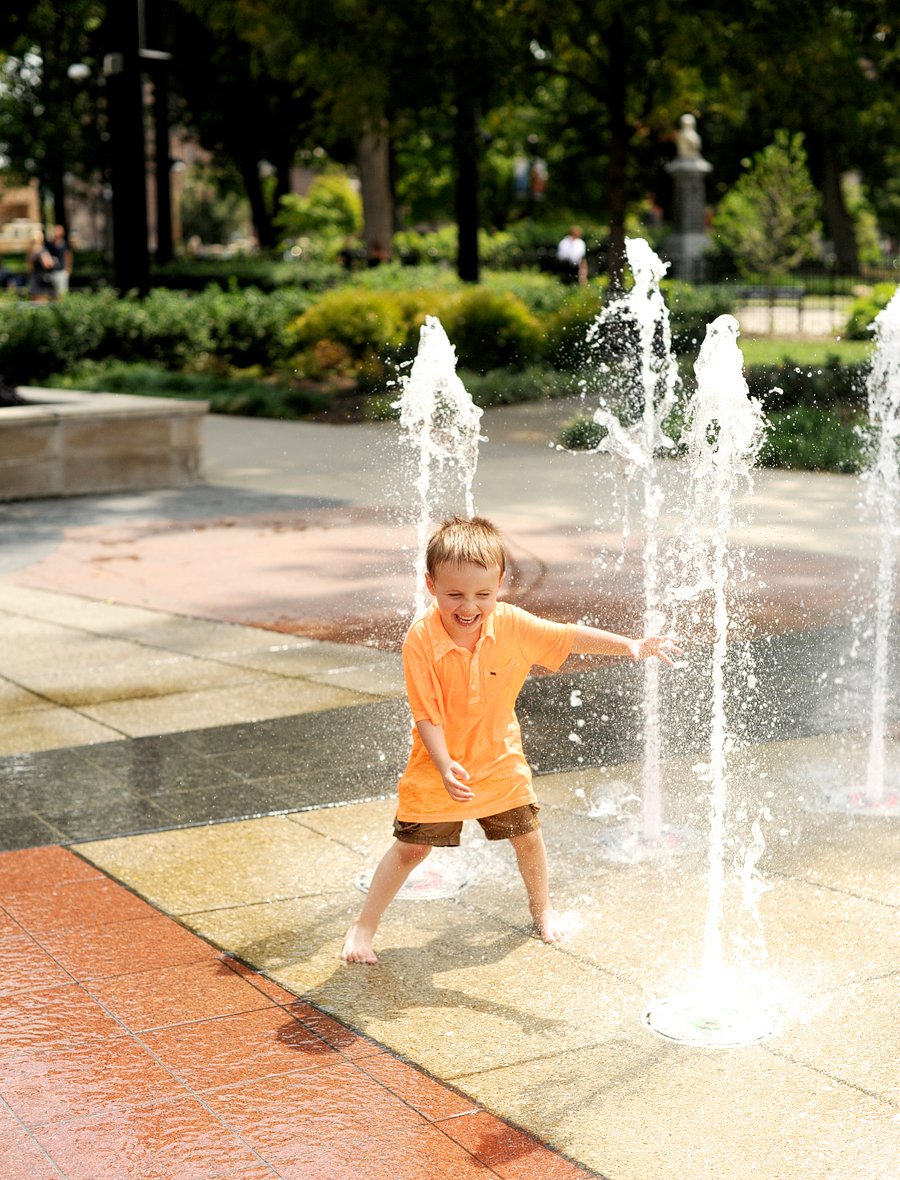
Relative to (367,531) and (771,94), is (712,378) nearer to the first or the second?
(367,531)

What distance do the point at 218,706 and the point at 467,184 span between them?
15568mm

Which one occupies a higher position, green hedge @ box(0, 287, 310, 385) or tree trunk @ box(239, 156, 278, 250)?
tree trunk @ box(239, 156, 278, 250)

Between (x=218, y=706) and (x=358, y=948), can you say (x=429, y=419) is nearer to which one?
(x=218, y=706)

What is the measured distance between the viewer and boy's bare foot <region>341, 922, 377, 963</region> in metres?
3.49

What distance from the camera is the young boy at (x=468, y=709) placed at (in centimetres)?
331

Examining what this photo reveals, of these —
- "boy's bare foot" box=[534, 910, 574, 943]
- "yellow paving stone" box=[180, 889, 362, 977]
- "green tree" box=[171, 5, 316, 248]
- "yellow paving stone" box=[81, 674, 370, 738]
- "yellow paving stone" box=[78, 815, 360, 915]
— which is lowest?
"yellow paving stone" box=[180, 889, 362, 977]

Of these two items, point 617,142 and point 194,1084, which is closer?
point 194,1084

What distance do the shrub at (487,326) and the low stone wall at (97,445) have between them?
236 inches

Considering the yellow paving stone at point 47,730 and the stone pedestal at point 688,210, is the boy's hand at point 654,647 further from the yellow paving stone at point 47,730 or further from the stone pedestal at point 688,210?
the stone pedestal at point 688,210

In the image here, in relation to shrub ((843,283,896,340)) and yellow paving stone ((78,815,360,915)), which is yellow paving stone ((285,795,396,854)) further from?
shrub ((843,283,896,340))

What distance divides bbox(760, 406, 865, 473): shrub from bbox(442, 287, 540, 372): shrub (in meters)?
5.13

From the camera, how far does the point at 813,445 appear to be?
11664mm

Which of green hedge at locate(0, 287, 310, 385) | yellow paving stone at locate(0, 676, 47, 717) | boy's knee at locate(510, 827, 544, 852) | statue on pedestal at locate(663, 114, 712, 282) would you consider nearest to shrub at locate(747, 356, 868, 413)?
green hedge at locate(0, 287, 310, 385)

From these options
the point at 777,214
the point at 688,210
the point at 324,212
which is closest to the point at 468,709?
the point at 777,214
